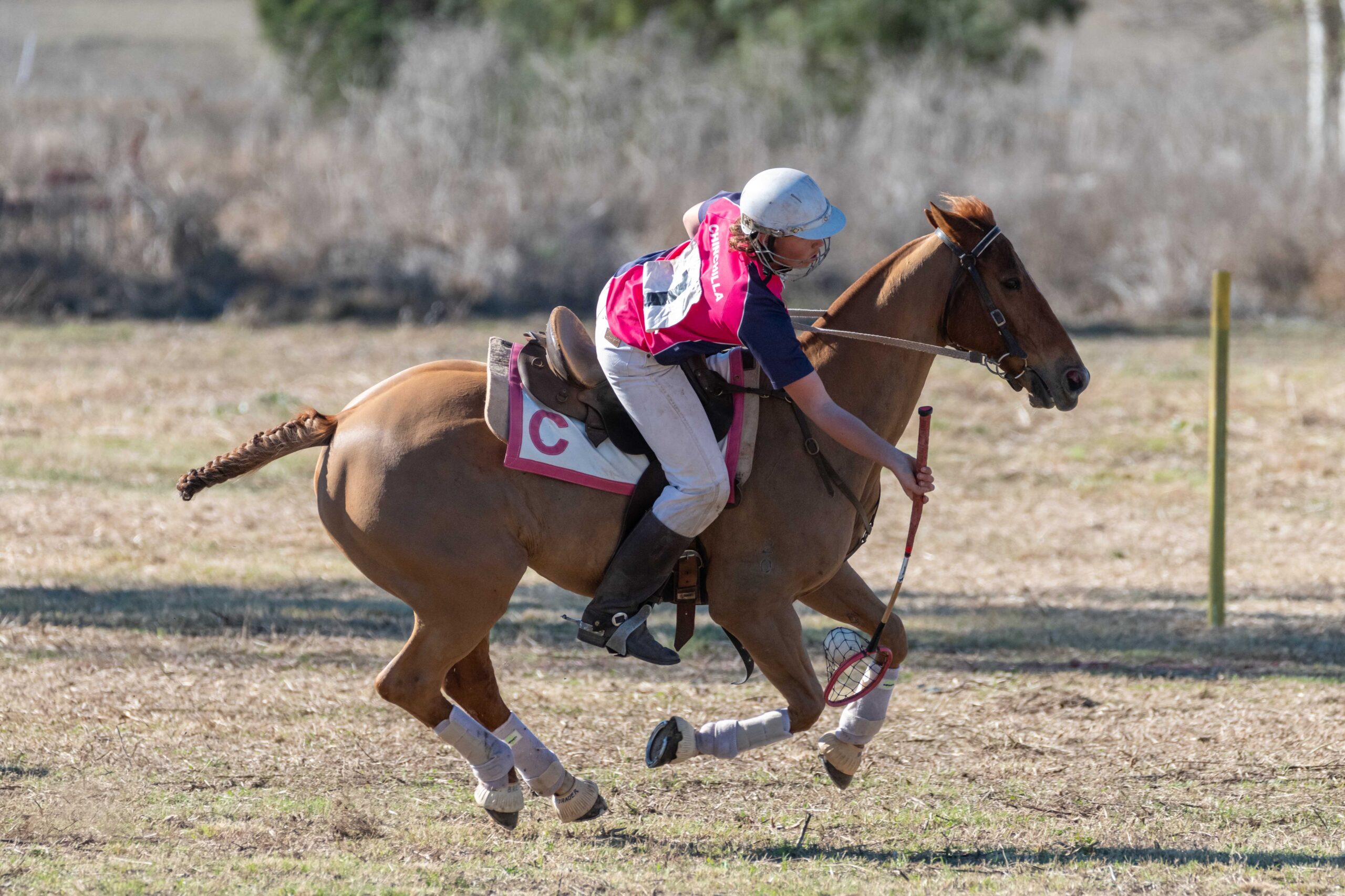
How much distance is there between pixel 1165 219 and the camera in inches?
929

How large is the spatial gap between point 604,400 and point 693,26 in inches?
1290

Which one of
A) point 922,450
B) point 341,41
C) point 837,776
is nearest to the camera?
point 922,450

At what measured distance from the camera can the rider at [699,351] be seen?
199 inches

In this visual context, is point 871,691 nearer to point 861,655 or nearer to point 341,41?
point 861,655

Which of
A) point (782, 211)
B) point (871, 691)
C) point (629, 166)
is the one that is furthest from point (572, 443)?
point (629, 166)

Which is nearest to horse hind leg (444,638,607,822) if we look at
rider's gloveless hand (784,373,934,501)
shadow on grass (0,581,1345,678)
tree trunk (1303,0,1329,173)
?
rider's gloveless hand (784,373,934,501)

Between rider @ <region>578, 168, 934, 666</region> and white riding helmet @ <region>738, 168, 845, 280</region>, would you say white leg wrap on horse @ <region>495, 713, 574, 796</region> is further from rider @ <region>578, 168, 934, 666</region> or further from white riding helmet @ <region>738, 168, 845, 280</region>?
white riding helmet @ <region>738, 168, 845, 280</region>

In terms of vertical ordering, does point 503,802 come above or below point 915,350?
below

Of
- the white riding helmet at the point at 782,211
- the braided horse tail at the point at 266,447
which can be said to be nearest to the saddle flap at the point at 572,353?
the white riding helmet at the point at 782,211

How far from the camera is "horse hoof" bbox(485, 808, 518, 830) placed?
5.47m

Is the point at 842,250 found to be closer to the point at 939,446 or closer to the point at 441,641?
the point at 939,446

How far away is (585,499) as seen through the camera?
533 cm

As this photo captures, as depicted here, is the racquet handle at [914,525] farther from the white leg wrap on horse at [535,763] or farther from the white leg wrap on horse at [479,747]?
the white leg wrap on horse at [479,747]

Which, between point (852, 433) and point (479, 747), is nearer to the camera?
point (852, 433)
